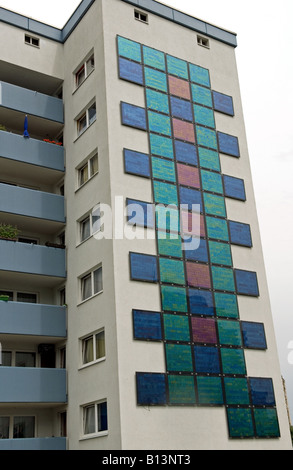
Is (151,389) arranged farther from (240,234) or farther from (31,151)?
(31,151)

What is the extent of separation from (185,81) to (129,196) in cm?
823

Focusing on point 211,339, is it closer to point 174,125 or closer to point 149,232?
point 149,232

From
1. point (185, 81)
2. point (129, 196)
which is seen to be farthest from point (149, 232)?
point (185, 81)

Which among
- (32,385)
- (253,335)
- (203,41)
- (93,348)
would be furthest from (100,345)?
(203,41)

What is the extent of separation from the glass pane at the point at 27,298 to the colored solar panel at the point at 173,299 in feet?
23.5

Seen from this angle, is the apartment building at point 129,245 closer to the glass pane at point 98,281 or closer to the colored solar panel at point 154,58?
the glass pane at point 98,281

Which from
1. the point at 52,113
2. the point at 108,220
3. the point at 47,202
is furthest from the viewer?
the point at 52,113

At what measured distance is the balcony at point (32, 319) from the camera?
25531mm

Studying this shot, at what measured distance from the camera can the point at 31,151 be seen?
29.5 meters

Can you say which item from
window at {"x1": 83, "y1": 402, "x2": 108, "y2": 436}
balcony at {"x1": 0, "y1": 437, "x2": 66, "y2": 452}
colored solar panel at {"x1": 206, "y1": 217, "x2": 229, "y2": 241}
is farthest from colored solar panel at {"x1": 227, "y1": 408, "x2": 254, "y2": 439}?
colored solar panel at {"x1": 206, "y1": 217, "x2": 229, "y2": 241}

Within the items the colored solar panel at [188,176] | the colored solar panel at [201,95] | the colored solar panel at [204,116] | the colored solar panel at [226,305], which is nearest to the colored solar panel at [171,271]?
the colored solar panel at [226,305]

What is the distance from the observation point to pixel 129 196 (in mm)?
25984

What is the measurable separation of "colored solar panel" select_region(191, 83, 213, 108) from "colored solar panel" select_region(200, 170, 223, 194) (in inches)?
161

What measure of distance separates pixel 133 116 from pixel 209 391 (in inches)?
509
